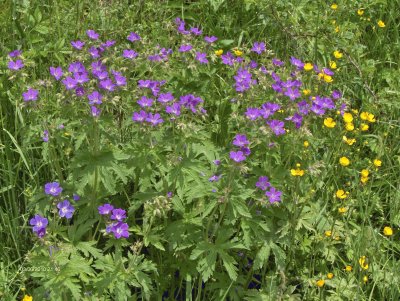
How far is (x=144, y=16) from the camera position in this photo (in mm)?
3916

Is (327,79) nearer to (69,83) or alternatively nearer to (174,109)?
(174,109)

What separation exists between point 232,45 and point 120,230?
6.39ft

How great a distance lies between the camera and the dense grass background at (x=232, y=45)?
2.98m

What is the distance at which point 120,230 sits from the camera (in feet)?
8.13

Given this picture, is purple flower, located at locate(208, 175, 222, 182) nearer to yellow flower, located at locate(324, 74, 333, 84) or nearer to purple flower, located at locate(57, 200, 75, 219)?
purple flower, located at locate(57, 200, 75, 219)

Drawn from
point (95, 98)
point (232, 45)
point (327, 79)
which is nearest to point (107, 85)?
point (95, 98)

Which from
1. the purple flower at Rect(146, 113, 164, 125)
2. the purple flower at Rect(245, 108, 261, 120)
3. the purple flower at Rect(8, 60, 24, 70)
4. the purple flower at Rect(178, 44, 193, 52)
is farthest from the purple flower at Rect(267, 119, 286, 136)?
the purple flower at Rect(8, 60, 24, 70)

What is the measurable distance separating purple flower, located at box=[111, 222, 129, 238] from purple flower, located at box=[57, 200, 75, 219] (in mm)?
190

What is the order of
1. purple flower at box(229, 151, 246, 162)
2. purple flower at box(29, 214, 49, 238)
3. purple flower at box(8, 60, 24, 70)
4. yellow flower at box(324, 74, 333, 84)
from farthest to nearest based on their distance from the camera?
yellow flower at box(324, 74, 333, 84) < purple flower at box(8, 60, 24, 70) < purple flower at box(229, 151, 246, 162) < purple flower at box(29, 214, 49, 238)

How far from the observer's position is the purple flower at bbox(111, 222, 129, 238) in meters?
2.44

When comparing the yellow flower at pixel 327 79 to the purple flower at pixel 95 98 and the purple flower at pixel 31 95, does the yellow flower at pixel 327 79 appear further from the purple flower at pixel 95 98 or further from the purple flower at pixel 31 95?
the purple flower at pixel 31 95

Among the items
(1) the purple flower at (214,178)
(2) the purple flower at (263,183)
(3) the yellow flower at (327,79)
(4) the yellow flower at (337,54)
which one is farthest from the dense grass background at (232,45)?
(1) the purple flower at (214,178)

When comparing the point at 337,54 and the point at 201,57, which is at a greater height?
the point at 201,57

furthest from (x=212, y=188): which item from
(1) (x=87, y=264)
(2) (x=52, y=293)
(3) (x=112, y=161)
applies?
(2) (x=52, y=293)
